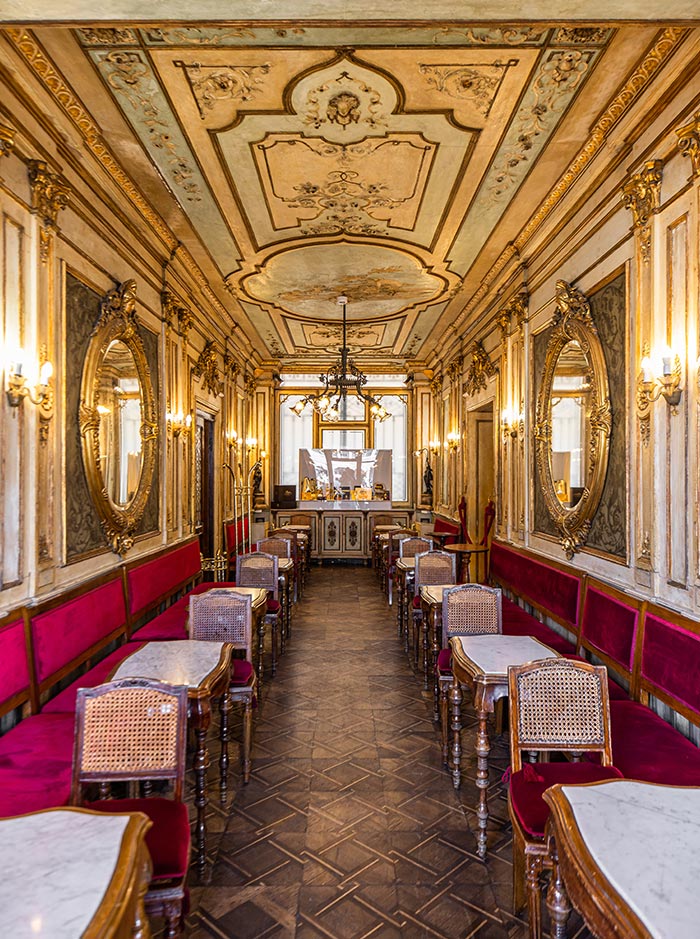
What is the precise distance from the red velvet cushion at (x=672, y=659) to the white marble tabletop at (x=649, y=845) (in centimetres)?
108

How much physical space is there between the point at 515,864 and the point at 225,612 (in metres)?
2.07

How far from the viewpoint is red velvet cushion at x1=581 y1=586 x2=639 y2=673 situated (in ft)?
11.1

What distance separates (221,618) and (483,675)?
1.68 m

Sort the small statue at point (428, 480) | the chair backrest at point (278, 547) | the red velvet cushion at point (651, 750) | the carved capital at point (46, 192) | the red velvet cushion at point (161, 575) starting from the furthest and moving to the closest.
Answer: the small statue at point (428, 480)
the chair backrest at point (278, 547)
the red velvet cushion at point (161, 575)
the carved capital at point (46, 192)
the red velvet cushion at point (651, 750)

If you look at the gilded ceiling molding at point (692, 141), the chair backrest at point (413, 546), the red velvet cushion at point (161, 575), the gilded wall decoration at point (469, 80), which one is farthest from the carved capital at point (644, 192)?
the red velvet cushion at point (161, 575)

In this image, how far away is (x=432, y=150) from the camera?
13.8 feet

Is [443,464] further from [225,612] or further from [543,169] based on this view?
[225,612]

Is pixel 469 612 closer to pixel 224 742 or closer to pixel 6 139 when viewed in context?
pixel 224 742

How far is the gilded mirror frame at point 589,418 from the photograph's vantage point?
13.1 ft

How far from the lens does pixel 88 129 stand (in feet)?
12.4

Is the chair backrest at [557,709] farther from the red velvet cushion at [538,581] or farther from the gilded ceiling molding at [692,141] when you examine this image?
the gilded ceiling molding at [692,141]

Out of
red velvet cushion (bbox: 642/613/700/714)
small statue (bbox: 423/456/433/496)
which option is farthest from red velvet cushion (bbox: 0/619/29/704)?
small statue (bbox: 423/456/433/496)

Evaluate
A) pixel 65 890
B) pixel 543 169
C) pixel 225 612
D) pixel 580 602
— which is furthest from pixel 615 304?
pixel 65 890

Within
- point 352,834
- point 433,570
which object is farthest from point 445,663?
point 433,570
